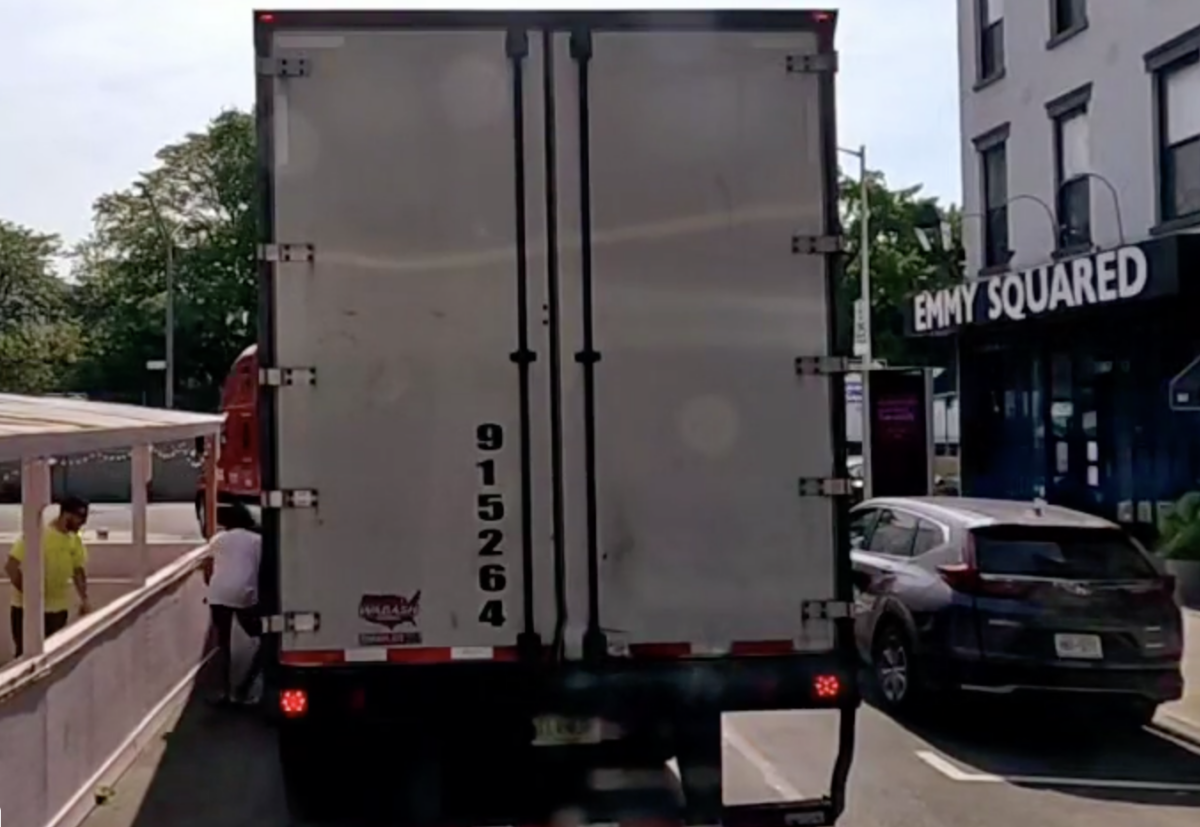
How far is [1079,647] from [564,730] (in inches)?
185

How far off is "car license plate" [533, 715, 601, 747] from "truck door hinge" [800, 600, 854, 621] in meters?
0.98

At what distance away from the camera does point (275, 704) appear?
6.16 meters

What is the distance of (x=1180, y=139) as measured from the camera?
1878cm

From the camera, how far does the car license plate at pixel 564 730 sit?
6.30 meters

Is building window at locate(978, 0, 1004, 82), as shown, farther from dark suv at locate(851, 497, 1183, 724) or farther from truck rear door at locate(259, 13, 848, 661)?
truck rear door at locate(259, 13, 848, 661)

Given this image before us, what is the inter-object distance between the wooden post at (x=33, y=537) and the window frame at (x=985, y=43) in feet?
62.1

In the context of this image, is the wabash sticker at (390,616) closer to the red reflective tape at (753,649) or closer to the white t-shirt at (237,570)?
the red reflective tape at (753,649)

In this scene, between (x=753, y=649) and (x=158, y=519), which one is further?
(x=158, y=519)

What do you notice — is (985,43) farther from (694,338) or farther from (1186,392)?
(694,338)

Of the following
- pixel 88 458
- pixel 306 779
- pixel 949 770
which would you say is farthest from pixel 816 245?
pixel 88 458

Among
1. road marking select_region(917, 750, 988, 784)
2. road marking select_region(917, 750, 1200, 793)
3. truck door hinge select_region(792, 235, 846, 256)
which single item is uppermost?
truck door hinge select_region(792, 235, 846, 256)

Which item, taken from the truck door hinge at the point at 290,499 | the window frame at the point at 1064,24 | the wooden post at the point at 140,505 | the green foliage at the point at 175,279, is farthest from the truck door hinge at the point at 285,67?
the green foliage at the point at 175,279

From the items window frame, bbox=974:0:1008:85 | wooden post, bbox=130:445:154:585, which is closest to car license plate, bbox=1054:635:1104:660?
wooden post, bbox=130:445:154:585

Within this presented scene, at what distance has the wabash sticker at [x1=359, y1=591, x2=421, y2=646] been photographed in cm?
623
